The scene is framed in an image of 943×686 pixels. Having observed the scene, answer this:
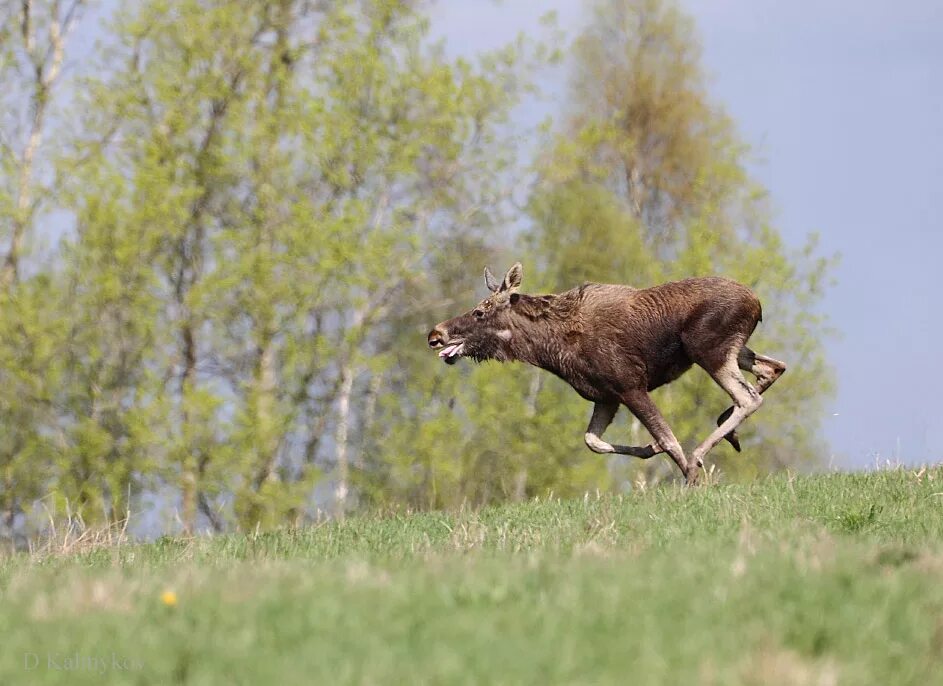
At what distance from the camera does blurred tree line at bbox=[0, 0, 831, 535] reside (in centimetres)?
2436

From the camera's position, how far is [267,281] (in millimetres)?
24594

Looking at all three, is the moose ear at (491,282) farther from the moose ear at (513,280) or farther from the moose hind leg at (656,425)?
the moose hind leg at (656,425)

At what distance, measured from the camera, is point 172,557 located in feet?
33.8

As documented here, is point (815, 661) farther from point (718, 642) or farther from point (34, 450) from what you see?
point (34, 450)

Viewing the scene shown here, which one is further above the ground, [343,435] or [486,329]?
[486,329]

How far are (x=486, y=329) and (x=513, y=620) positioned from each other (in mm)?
10119

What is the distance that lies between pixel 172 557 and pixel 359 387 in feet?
58.0

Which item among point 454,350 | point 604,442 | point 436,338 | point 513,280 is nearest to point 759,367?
point 604,442

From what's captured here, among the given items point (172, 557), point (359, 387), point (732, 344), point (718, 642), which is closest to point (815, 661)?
point (718, 642)

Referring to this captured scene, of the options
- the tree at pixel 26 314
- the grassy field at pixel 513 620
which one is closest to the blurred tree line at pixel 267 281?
the tree at pixel 26 314

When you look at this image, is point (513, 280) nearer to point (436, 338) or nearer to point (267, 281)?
point (436, 338)

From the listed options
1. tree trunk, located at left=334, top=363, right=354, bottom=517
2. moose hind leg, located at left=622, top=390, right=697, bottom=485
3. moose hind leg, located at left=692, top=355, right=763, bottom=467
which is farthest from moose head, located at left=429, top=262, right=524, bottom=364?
tree trunk, located at left=334, top=363, right=354, bottom=517

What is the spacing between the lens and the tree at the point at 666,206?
30656 mm

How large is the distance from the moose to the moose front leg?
1 centimetres
